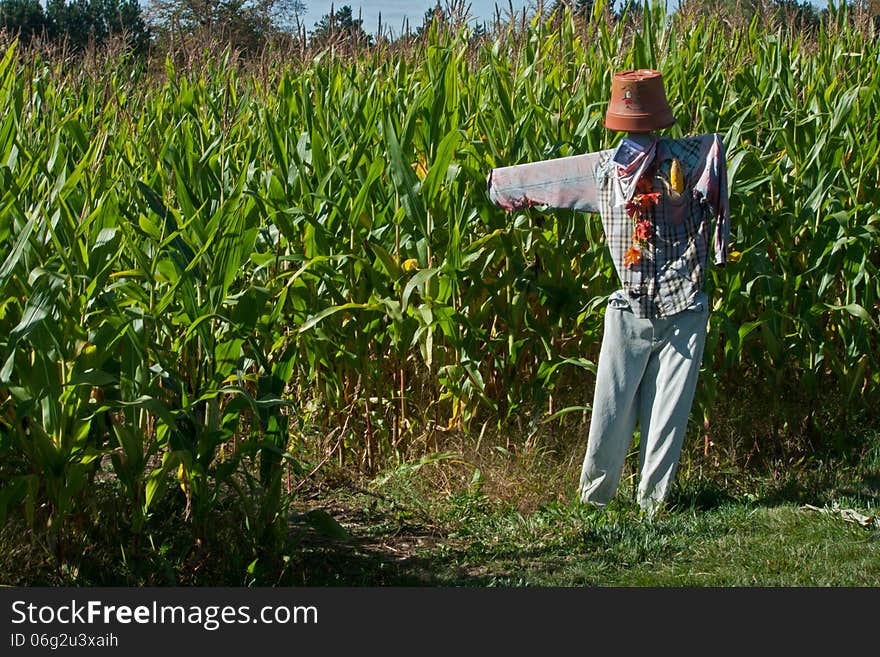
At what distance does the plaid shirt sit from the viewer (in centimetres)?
433

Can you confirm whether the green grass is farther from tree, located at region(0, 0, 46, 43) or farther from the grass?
tree, located at region(0, 0, 46, 43)

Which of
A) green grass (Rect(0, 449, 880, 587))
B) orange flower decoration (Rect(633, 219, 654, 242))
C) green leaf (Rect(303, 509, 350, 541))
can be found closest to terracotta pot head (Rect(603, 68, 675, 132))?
orange flower decoration (Rect(633, 219, 654, 242))

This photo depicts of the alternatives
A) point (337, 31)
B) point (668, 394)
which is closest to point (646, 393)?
point (668, 394)

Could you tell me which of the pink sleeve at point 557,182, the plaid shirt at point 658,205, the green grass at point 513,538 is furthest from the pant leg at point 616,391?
the pink sleeve at point 557,182

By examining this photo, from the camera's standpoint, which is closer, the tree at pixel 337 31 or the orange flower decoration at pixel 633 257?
the orange flower decoration at pixel 633 257

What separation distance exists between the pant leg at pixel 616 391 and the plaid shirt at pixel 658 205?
11cm

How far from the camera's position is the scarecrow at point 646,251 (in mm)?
4320

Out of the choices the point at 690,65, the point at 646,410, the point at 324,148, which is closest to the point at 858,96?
the point at 690,65

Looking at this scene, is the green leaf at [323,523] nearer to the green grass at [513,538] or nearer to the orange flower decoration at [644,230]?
the green grass at [513,538]

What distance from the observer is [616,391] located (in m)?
4.54

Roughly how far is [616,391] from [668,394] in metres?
0.22

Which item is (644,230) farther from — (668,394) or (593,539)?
(593,539)

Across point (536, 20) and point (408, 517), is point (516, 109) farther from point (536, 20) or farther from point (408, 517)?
point (408, 517)

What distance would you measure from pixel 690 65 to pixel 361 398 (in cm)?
278
